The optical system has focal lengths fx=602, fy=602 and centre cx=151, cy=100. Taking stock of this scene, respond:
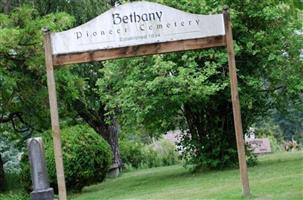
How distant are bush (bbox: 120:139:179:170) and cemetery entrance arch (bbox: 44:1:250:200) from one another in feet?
53.3

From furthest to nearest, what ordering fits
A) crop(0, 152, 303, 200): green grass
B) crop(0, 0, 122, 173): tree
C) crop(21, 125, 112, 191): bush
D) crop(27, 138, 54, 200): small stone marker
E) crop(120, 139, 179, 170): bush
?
crop(120, 139, 179, 170): bush → crop(0, 0, 122, 173): tree → crop(21, 125, 112, 191): bush → crop(0, 152, 303, 200): green grass → crop(27, 138, 54, 200): small stone marker

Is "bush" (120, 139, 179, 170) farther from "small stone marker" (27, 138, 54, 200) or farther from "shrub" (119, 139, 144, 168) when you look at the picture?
"small stone marker" (27, 138, 54, 200)

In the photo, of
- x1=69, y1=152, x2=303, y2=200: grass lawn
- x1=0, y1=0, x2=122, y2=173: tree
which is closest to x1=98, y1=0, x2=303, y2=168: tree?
x1=0, y1=0, x2=122, y2=173: tree

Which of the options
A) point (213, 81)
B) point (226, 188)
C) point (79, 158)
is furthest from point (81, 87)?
point (226, 188)

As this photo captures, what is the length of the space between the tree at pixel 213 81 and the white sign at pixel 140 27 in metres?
5.32

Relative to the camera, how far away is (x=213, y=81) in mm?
15008

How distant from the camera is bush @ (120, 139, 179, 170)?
25.0 metres

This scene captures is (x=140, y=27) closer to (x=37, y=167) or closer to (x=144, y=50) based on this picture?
(x=144, y=50)

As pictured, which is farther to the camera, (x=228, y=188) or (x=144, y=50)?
(x=228, y=188)

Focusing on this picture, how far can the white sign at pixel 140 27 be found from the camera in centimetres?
855

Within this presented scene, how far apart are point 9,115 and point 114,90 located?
317cm

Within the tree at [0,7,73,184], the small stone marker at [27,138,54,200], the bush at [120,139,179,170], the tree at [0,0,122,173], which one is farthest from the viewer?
the bush at [120,139,179,170]

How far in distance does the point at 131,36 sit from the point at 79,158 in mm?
6106

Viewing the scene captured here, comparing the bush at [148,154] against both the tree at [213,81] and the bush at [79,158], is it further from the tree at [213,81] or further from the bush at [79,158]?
the bush at [79,158]
